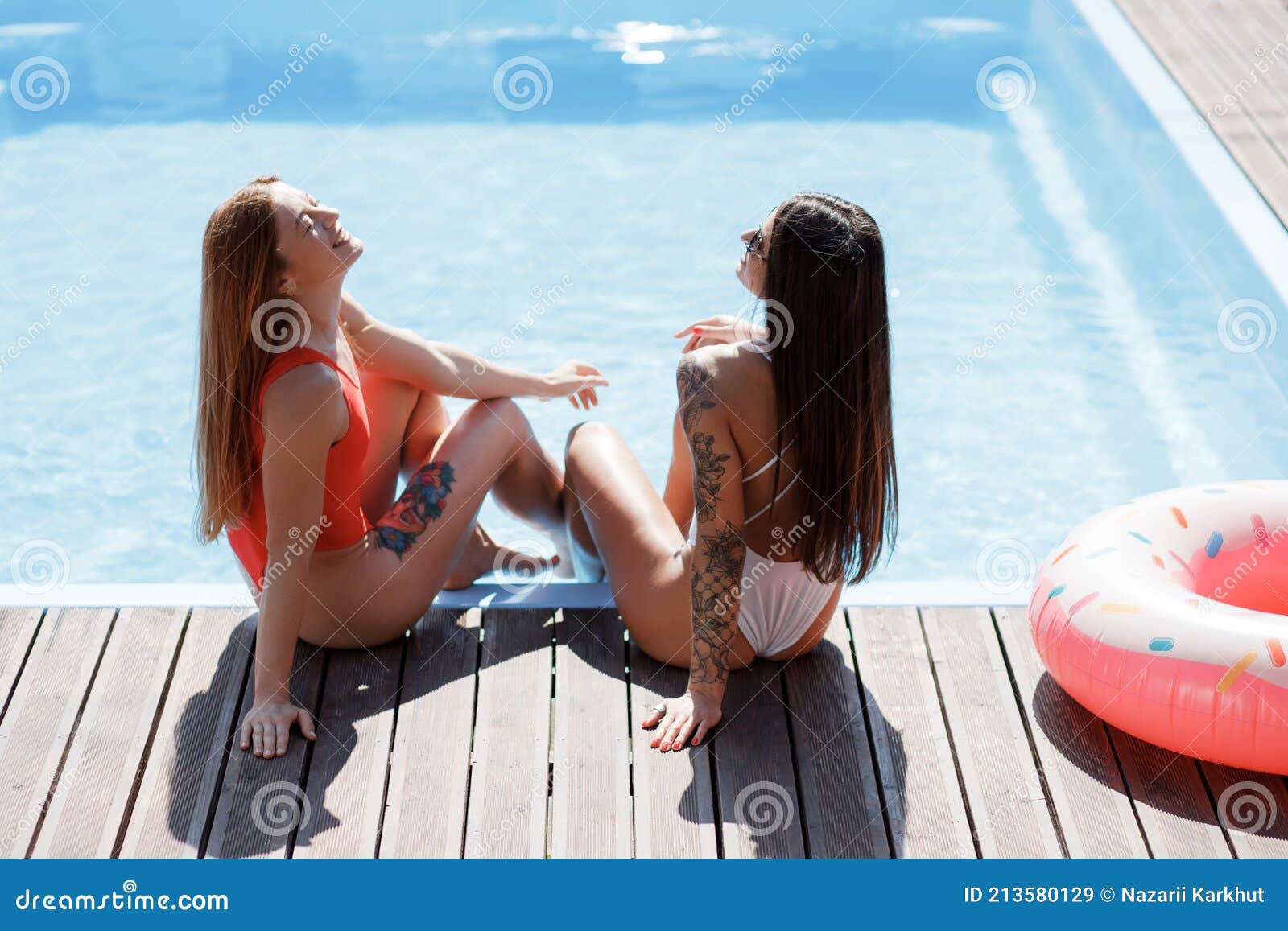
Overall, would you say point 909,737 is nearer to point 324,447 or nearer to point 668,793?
point 668,793

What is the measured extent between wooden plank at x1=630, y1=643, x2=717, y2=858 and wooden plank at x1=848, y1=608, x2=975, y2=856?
1.31 ft

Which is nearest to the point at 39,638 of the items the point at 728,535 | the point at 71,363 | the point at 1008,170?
the point at 728,535

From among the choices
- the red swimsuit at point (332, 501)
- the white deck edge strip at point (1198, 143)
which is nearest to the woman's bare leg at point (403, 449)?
the red swimsuit at point (332, 501)

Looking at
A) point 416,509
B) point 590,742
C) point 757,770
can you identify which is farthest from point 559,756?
point 416,509

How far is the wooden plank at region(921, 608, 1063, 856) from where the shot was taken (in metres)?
2.69

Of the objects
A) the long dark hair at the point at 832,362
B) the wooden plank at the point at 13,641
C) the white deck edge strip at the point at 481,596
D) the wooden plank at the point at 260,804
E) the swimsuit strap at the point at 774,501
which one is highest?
the long dark hair at the point at 832,362

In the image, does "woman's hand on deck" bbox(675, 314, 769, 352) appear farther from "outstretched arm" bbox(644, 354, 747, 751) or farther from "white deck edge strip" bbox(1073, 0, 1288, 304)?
"white deck edge strip" bbox(1073, 0, 1288, 304)

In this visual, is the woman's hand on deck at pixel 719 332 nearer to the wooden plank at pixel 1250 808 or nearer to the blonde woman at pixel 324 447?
the blonde woman at pixel 324 447

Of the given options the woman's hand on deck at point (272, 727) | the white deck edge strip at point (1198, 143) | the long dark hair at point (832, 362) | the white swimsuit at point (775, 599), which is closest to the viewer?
the long dark hair at point (832, 362)

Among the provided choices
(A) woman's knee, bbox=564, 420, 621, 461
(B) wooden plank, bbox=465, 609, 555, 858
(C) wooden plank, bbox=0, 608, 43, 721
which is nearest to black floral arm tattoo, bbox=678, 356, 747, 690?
(B) wooden plank, bbox=465, 609, 555, 858

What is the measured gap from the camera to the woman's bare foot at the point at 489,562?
3453 millimetres

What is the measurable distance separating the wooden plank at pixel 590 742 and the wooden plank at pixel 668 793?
29 mm

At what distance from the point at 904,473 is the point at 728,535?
2.54 meters

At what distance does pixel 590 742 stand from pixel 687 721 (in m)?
0.24
